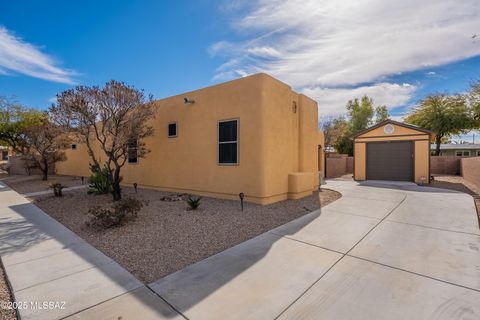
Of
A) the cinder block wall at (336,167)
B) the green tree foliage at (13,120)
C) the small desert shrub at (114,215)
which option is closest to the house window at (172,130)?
the small desert shrub at (114,215)

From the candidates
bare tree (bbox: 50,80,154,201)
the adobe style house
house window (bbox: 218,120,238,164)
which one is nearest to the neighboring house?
the adobe style house

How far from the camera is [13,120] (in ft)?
63.8

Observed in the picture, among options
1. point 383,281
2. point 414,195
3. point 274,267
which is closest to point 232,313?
point 274,267

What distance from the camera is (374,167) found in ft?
44.4

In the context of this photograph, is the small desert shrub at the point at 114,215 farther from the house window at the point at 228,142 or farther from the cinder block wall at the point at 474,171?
the cinder block wall at the point at 474,171

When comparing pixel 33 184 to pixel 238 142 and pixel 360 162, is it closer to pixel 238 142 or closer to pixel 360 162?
pixel 238 142

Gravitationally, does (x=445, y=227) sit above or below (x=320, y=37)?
below

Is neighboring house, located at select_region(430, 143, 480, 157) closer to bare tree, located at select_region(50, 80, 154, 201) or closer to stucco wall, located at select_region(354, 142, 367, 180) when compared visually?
stucco wall, located at select_region(354, 142, 367, 180)

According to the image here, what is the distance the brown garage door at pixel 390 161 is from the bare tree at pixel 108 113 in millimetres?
12974

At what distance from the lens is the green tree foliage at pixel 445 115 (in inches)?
758

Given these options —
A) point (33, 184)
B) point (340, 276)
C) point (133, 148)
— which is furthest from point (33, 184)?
point (340, 276)

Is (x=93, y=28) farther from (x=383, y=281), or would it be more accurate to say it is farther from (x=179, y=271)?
Answer: (x=383, y=281)

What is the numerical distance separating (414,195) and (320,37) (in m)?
7.10

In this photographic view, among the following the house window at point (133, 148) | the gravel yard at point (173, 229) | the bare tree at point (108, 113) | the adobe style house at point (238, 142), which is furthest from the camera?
the house window at point (133, 148)
